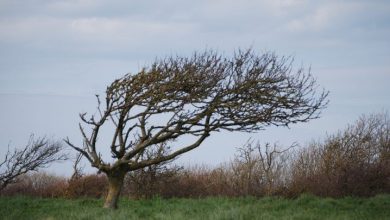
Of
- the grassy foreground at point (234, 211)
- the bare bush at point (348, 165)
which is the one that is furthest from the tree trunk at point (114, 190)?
the bare bush at point (348, 165)

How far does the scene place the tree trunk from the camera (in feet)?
53.7

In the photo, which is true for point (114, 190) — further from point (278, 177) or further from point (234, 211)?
point (278, 177)

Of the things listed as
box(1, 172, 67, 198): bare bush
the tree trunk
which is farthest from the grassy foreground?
box(1, 172, 67, 198): bare bush

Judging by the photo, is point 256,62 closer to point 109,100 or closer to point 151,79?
point 151,79

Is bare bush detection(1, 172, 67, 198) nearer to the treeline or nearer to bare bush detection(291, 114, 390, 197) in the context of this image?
the treeline

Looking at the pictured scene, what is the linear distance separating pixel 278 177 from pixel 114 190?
1720cm

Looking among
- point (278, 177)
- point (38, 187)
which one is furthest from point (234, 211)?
point (38, 187)

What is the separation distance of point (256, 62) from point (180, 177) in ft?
36.9

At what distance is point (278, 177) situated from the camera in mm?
31641

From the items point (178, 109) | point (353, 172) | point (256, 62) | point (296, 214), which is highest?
point (256, 62)

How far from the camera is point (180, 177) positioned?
86.2 ft

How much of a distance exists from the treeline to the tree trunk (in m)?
7.46

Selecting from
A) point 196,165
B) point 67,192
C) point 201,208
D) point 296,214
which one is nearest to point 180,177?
point 67,192

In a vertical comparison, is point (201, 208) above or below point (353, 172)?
below
